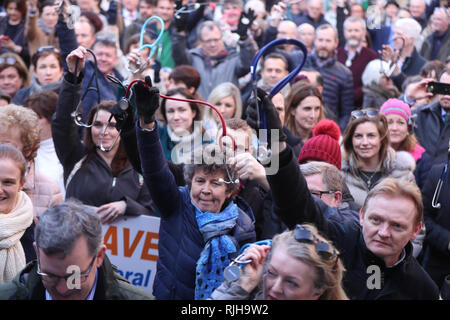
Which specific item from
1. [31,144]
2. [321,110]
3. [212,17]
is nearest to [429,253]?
[321,110]

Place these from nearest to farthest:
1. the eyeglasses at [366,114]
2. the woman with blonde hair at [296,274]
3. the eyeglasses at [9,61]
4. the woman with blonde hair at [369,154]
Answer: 1. the woman with blonde hair at [296,274]
2. the woman with blonde hair at [369,154]
3. the eyeglasses at [366,114]
4. the eyeglasses at [9,61]

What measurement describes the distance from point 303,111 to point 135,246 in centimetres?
226

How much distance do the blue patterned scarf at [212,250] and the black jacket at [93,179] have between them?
1366 millimetres

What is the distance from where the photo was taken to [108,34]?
25.3 feet

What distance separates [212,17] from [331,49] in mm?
2649

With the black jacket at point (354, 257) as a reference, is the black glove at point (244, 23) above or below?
above

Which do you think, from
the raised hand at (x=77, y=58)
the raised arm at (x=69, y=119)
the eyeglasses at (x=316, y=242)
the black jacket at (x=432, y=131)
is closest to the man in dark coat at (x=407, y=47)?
the black jacket at (x=432, y=131)

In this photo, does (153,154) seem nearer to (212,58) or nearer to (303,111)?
(303,111)

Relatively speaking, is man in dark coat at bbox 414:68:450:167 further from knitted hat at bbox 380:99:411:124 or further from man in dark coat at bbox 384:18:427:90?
man in dark coat at bbox 384:18:427:90

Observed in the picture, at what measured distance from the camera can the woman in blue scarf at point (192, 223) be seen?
12.4ft

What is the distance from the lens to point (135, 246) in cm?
516

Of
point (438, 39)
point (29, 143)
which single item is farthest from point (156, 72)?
point (438, 39)

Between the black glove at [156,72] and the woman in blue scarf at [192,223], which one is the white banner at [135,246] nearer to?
the woman in blue scarf at [192,223]
